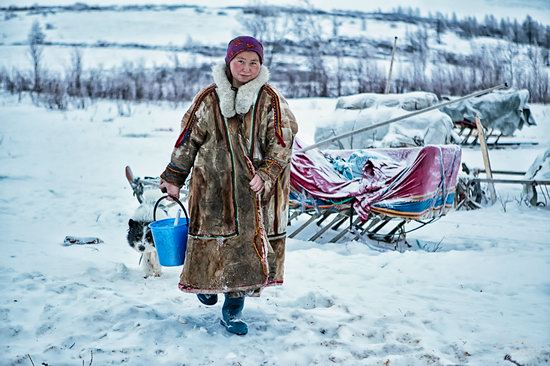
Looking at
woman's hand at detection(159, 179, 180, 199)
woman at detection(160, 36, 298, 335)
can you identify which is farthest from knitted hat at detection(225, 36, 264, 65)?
woman's hand at detection(159, 179, 180, 199)

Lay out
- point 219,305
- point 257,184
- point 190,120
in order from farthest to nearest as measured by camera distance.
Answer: point 219,305
point 190,120
point 257,184

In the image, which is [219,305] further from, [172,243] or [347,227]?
[347,227]

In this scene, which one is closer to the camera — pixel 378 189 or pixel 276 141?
pixel 276 141

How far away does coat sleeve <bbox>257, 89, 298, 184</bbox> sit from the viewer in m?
2.56

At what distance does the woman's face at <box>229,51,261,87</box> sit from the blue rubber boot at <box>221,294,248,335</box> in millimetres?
1079

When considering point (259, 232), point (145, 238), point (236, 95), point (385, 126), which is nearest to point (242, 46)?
point (236, 95)

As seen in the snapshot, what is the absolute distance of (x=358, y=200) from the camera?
191 inches

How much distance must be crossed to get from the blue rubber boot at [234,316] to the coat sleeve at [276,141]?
64 centimetres

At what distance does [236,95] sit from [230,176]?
1.27 ft

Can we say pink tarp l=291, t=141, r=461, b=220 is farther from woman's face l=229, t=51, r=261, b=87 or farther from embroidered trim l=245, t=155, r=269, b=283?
woman's face l=229, t=51, r=261, b=87

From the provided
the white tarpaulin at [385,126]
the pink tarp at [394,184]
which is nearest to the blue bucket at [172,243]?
the pink tarp at [394,184]

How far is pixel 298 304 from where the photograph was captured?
327cm

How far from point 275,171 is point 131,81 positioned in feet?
72.8

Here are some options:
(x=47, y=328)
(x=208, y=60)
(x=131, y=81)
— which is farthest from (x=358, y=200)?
(x=208, y=60)
